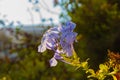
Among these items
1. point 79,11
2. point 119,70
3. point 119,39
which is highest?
point 119,70

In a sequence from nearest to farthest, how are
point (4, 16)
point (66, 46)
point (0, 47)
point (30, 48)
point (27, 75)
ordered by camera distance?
point (66, 46) < point (27, 75) < point (30, 48) < point (4, 16) < point (0, 47)

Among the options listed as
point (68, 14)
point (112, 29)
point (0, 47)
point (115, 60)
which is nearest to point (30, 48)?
point (68, 14)

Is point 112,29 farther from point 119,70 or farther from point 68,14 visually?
point 119,70

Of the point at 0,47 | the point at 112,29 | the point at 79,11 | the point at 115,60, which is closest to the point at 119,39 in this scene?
the point at 112,29

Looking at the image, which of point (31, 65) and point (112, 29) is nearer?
point (31, 65)

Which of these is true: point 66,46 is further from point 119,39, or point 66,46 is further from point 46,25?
point 46,25

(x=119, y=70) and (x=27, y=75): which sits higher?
(x=119, y=70)

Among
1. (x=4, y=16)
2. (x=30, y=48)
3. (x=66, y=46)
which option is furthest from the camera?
(x=4, y=16)
